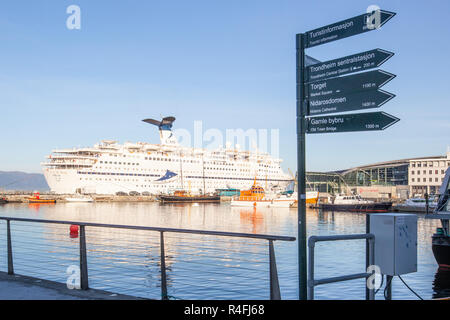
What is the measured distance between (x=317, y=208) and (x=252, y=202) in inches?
394

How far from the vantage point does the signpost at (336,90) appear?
446 cm

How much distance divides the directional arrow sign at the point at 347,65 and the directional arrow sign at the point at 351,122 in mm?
419

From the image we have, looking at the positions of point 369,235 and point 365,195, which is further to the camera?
point 365,195

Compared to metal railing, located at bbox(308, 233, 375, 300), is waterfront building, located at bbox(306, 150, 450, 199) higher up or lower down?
lower down

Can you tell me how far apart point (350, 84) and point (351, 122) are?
0.37 metres

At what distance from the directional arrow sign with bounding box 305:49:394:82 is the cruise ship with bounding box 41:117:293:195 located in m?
87.9

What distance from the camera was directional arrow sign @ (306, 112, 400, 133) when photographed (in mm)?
4473

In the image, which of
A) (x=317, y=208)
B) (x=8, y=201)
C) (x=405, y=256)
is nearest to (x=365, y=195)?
(x=317, y=208)

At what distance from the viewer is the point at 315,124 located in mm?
4773

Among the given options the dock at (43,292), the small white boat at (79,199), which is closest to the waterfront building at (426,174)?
the small white boat at (79,199)

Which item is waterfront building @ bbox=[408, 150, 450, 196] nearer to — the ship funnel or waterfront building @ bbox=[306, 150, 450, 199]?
waterfront building @ bbox=[306, 150, 450, 199]

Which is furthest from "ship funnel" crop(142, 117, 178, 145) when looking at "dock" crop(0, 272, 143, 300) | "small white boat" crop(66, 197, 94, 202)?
"dock" crop(0, 272, 143, 300)
